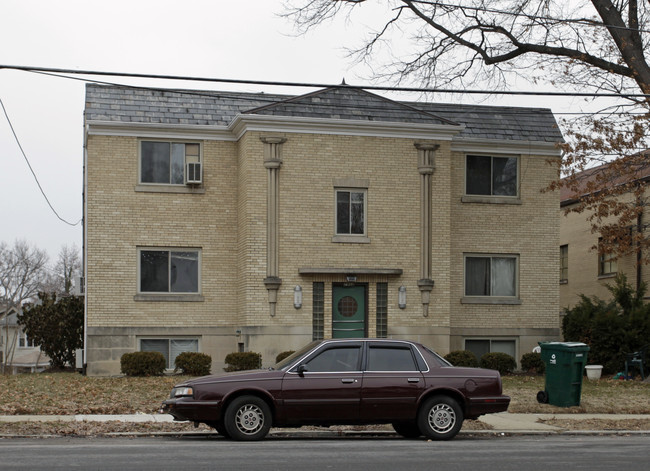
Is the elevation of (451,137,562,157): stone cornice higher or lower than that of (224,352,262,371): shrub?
higher

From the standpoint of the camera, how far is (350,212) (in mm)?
26516

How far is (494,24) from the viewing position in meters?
27.2

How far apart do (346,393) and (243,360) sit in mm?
11098

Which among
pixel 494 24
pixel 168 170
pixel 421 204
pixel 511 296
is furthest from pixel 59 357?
pixel 494 24

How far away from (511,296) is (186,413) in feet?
56.6

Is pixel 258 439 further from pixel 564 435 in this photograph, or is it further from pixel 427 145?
pixel 427 145

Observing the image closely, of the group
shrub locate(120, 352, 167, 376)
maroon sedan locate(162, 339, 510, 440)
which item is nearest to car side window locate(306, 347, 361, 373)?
maroon sedan locate(162, 339, 510, 440)

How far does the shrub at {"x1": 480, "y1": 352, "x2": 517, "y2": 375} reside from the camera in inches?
1032

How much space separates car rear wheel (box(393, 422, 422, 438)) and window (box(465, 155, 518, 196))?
14792mm

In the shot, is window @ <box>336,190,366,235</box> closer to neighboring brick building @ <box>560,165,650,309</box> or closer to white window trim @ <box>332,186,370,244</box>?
white window trim @ <box>332,186,370,244</box>

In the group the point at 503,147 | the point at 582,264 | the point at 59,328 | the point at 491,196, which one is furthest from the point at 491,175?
the point at 59,328

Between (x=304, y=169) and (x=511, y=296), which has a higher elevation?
(x=304, y=169)

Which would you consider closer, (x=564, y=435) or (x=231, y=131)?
(x=564, y=435)

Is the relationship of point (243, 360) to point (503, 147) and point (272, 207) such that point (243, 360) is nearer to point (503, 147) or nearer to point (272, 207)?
point (272, 207)
